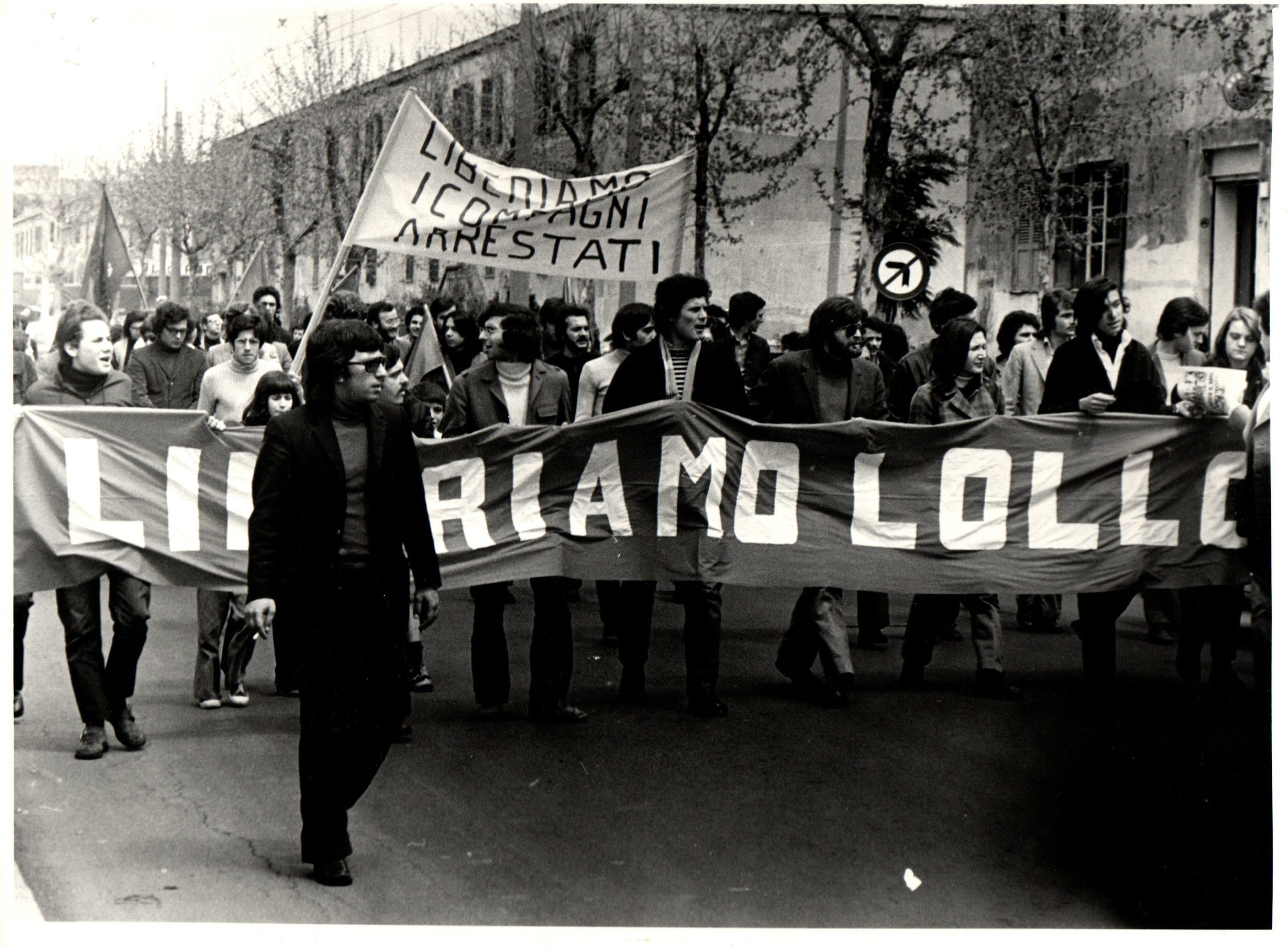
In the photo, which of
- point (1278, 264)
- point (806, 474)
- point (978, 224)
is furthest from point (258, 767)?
point (978, 224)

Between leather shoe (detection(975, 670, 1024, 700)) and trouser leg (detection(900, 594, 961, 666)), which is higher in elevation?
trouser leg (detection(900, 594, 961, 666))

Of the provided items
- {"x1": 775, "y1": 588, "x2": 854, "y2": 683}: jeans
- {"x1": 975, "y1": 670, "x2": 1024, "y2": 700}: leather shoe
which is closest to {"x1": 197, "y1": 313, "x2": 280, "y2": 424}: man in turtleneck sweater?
{"x1": 775, "y1": 588, "x2": 854, "y2": 683}: jeans

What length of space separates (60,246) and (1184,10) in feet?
38.2

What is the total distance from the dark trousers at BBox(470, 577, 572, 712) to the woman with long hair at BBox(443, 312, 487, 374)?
14.6 ft

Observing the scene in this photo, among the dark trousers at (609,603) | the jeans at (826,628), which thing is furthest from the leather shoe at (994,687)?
the dark trousers at (609,603)

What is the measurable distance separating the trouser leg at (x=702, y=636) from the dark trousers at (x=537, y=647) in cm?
56

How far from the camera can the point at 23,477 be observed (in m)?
6.82

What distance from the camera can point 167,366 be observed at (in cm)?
1169

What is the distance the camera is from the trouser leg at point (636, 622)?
7844mm

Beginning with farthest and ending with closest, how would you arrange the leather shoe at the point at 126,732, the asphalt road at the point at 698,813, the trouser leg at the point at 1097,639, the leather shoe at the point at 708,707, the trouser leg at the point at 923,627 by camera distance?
the trouser leg at the point at 923,627 → the trouser leg at the point at 1097,639 → the leather shoe at the point at 708,707 → the leather shoe at the point at 126,732 → the asphalt road at the point at 698,813

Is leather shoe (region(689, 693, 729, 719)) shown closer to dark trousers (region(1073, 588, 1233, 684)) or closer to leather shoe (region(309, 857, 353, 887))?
dark trousers (region(1073, 588, 1233, 684))

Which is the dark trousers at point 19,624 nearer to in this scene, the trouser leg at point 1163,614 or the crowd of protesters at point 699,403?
the crowd of protesters at point 699,403

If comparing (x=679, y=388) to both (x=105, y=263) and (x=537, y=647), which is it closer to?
(x=537, y=647)

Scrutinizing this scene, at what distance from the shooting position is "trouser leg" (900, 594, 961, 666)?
805cm
